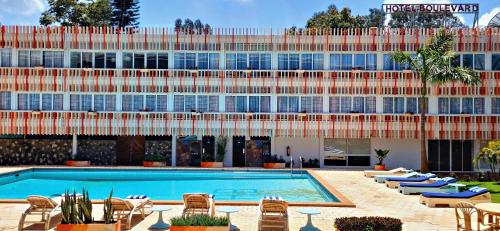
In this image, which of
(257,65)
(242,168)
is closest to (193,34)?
(257,65)

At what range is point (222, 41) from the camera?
121 ft

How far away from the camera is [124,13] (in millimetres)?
72875

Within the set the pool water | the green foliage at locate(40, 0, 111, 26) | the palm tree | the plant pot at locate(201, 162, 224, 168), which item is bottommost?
the pool water

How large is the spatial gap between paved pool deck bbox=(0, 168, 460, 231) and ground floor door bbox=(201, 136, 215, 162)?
14281 mm

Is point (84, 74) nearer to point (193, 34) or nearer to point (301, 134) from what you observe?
point (193, 34)

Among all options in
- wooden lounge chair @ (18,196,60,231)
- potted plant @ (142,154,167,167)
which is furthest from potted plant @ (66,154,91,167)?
wooden lounge chair @ (18,196,60,231)

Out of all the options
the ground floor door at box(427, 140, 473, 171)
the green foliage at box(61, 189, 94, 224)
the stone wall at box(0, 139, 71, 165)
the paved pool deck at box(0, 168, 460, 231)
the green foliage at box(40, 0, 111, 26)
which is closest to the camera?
the green foliage at box(61, 189, 94, 224)

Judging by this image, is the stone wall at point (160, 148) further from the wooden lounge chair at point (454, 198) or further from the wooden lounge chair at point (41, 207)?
the wooden lounge chair at point (41, 207)

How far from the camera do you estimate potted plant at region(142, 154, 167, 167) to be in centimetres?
3622

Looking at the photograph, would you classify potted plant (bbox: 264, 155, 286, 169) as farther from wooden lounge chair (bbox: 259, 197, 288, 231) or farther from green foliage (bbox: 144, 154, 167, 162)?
wooden lounge chair (bbox: 259, 197, 288, 231)

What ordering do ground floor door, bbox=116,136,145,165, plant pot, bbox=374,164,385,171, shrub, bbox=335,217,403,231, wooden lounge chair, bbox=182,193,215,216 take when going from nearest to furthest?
shrub, bbox=335,217,403,231 → wooden lounge chair, bbox=182,193,215,216 → plant pot, bbox=374,164,385,171 → ground floor door, bbox=116,136,145,165

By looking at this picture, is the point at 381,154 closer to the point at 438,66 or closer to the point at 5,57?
the point at 438,66

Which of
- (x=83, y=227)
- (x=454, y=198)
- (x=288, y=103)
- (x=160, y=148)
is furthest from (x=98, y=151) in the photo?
(x=83, y=227)

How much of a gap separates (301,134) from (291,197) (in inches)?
517
